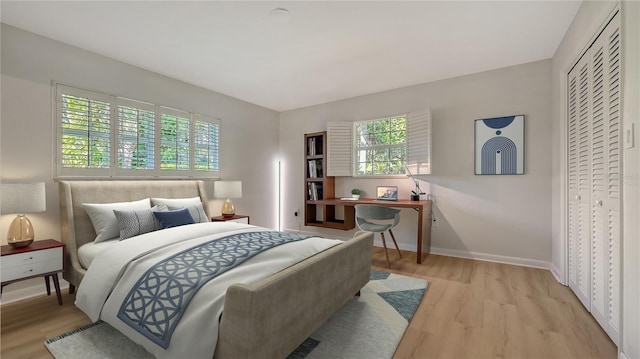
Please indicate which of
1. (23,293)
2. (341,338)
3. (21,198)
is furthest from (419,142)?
(23,293)

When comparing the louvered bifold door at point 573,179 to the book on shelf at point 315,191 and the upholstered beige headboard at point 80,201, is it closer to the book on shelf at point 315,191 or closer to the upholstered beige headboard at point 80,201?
the book on shelf at point 315,191

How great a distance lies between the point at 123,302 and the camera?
1601mm

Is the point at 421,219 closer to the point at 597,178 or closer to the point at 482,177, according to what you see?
the point at 482,177

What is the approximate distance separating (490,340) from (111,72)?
441 cm

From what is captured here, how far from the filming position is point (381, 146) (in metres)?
4.30

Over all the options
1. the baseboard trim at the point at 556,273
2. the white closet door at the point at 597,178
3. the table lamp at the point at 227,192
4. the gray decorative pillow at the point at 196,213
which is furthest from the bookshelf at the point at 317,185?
the white closet door at the point at 597,178

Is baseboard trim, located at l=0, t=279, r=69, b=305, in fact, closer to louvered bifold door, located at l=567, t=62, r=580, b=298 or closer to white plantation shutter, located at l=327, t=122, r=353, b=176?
white plantation shutter, located at l=327, t=122, r=353, b=176

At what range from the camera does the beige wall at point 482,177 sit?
3.16 meters

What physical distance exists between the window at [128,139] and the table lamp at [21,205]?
526 millimetres

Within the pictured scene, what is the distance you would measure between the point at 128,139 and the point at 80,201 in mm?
891

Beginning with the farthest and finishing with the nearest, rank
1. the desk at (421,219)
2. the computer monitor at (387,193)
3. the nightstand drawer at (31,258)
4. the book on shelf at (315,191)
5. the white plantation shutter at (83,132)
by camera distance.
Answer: the book on shelf at (315,191)
the computer monitor at (387,193)
the desk at (421,219)
the white plantation shutter at (83,132)
the nightstand drawer at (31,258)

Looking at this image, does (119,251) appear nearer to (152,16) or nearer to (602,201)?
(152,16)

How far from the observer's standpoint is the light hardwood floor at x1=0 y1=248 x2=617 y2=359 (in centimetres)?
169

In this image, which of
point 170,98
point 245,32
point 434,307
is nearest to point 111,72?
point 170,98
